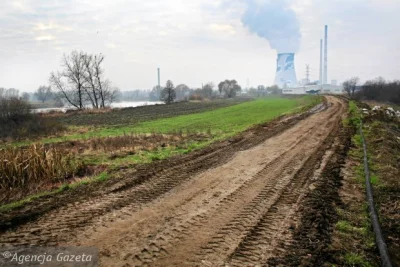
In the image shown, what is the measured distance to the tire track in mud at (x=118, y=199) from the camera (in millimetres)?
5242

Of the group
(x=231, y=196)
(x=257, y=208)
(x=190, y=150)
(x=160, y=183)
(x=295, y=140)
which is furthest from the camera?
(x=295, y=140)

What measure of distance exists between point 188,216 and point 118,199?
6.30ft

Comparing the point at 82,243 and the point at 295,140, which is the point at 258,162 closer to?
the point at 295,140

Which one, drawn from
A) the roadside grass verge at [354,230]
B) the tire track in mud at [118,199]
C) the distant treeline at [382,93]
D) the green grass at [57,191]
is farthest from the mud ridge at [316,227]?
the distant treeline at [382,93]

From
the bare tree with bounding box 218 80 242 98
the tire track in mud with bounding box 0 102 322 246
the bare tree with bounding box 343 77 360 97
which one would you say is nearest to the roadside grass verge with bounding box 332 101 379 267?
the tire track in mud with bounding box 0 102 322 246

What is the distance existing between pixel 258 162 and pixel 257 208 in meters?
4.16

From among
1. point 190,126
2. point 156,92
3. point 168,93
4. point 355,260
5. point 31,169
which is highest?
point 156,92

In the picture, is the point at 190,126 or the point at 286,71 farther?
the point at 286,71

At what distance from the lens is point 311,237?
5.17m

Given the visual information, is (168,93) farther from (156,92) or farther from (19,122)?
(156,92)

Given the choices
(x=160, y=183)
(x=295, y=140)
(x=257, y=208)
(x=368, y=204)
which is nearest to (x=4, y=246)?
(x=160, y=183)

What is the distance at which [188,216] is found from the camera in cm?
602

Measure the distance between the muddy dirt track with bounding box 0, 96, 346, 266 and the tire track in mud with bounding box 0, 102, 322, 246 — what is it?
0.8 inches

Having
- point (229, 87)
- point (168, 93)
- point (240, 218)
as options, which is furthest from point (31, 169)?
point (229, 87)
